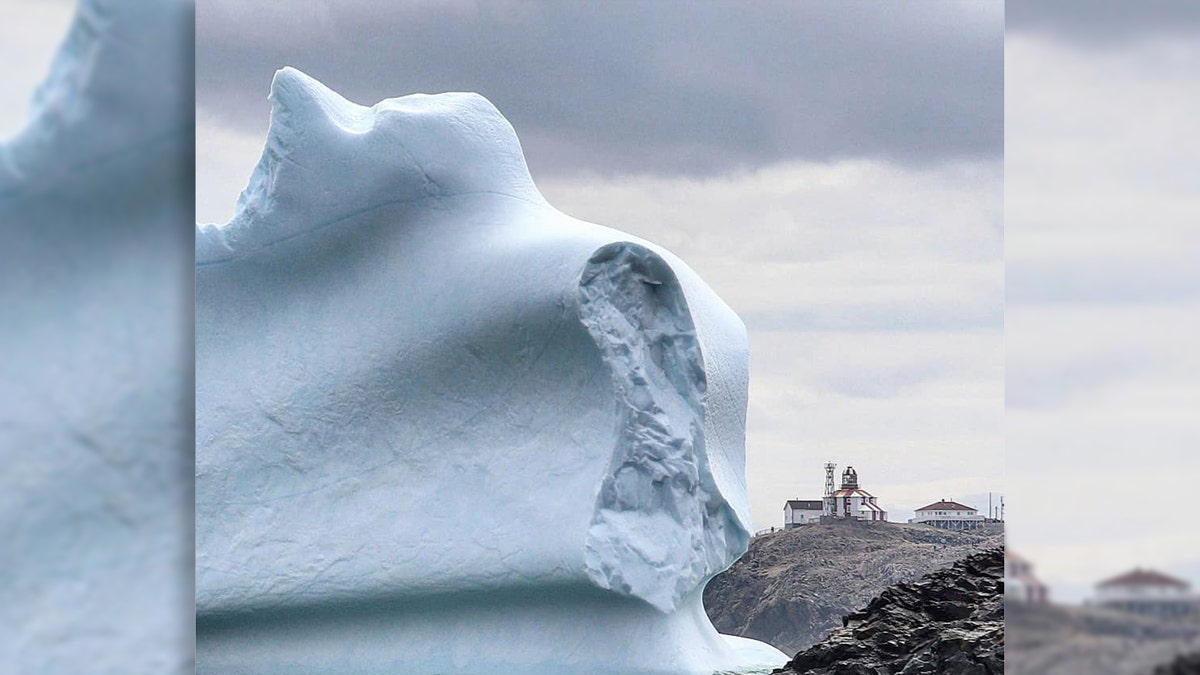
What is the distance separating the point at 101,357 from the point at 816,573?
96.0ft

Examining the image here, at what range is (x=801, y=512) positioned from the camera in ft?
119

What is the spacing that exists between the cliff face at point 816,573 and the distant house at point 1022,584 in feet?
88.0

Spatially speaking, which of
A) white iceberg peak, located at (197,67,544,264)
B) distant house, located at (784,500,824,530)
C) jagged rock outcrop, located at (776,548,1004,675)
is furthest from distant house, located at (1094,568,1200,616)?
distant house, located at (784,500,824,530)

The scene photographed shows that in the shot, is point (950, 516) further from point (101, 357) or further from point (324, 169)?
point (101, 357)

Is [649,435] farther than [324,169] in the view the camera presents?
No

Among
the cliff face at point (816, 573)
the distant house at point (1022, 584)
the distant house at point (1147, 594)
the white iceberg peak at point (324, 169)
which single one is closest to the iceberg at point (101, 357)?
the distant house at point (1022, 584)

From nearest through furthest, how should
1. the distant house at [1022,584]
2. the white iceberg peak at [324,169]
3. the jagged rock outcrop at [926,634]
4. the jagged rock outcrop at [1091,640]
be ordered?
the jagged rock outcrop at [1091,640]
the distant house at [1022,584]
the jagged rock outcrop at [926,634]
the white iceberg peak at [324,169]

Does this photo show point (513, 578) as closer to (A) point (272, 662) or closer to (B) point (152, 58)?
(A) point (272, 662)

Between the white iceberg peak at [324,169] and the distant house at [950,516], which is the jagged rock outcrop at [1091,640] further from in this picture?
the distant house at [950,516]

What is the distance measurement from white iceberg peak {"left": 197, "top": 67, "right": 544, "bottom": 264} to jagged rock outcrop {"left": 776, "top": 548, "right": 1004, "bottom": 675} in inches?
208

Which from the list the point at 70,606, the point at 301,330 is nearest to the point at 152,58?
the point at 70,606

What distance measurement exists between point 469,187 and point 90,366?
1046cm

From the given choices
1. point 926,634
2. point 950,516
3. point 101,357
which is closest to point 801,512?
point 950,516

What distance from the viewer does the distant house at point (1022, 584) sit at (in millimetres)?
2057
